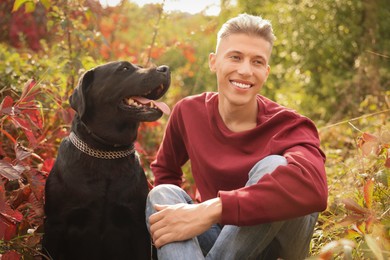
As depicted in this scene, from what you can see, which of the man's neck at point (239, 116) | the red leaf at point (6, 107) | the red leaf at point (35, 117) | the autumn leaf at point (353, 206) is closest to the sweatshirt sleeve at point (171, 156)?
the man's neck at point (239, 116)

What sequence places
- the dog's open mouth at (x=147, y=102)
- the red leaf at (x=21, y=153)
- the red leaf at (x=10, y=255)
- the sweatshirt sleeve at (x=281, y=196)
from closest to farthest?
1. the sweatshirt sleeve at (x=281, y=196)
2. the red leaf at (x=10, y=255)
3. the red leaf at (x=21, y=153)
4. the dog's open mouth at (x=147, y=102)

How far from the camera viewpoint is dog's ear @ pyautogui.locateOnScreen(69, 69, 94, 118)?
2.68 m

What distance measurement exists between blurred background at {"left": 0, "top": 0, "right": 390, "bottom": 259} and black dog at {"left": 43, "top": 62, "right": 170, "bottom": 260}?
0.54 feet

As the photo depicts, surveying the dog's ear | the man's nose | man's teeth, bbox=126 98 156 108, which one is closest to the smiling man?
the man's nose

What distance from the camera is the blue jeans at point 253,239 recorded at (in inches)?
90.1

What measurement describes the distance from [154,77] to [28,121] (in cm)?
72

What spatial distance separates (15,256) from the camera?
8.01 feet

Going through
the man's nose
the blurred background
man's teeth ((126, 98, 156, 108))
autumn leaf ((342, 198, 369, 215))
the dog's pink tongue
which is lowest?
the blurred background

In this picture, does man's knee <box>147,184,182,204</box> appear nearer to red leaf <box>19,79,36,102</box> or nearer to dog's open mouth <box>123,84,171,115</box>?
dog's open mouth <box>123,84,171,115</box>

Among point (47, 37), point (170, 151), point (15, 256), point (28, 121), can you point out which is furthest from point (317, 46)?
point (15, 256)

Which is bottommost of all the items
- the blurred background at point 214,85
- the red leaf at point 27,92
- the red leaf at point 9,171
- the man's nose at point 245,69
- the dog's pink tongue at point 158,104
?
the blurred background at point 214,85

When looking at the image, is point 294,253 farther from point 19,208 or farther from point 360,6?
point 360,6

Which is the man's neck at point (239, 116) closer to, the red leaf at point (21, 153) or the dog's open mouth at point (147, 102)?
the dog's open mouth at point (147, 102)

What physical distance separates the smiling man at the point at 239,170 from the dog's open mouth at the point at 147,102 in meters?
0.19
